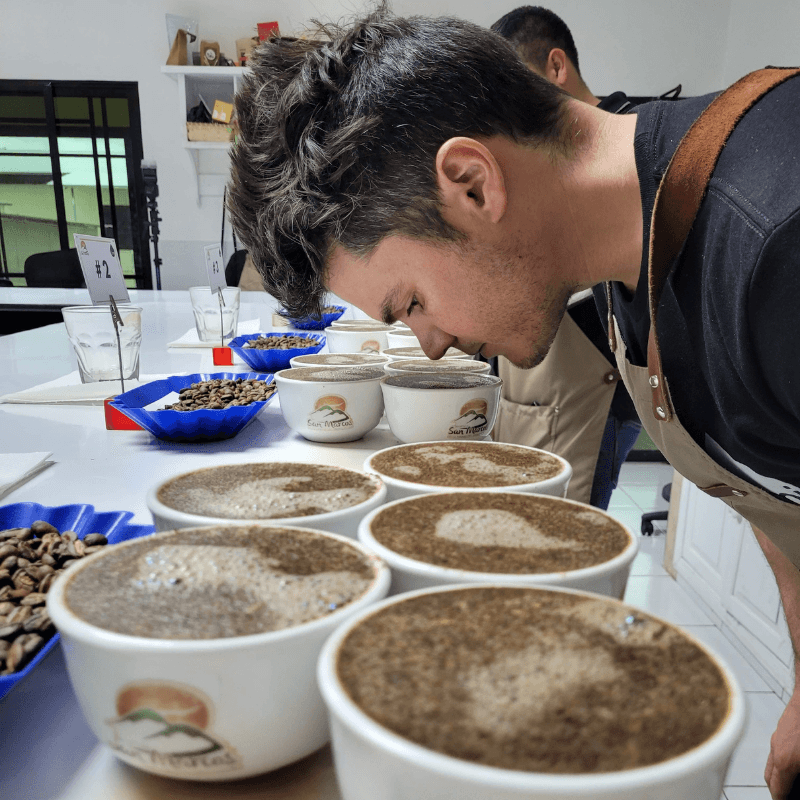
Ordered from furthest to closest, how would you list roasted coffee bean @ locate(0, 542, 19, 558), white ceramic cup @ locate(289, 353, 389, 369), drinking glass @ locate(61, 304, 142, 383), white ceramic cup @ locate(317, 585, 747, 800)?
1. drinking glass @ locate(61, 304, 142, 383)
2. white ceramic cup @ locate(289, 353, 389, 369)
3. roasted coffee bean @ locate(0, 542, 19, 558)
4. white ceramic cup @ locate(317, 585, 747, 800)

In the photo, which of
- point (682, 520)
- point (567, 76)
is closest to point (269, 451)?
point (567, 76)

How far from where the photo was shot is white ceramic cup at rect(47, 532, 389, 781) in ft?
1.30

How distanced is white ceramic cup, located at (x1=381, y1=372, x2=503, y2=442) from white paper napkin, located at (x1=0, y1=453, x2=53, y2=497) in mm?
542

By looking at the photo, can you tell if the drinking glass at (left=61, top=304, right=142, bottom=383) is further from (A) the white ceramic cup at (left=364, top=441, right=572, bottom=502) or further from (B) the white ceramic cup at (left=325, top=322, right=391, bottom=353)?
(A) the white ceramic cup at (left=364, top=441, right=572, bottom=502)

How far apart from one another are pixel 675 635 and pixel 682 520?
3.04 meters

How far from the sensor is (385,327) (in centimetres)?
193

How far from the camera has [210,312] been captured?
2.13 m

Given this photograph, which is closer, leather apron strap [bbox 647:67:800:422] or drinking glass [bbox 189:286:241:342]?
leather apron strap [bbox 647:67:800:422]

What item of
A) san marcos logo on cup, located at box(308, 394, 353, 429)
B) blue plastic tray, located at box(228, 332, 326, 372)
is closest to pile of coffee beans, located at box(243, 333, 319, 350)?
blue plastic tray, located at box(228, 332, 326, 372)

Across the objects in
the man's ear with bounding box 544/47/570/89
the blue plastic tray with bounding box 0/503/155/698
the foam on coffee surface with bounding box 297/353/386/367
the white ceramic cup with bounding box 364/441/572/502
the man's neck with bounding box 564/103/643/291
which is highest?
the man's ear with bounding box 544/47/570/89

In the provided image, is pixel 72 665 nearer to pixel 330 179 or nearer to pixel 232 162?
pixel 330 179

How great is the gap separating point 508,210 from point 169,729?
2.74 feet

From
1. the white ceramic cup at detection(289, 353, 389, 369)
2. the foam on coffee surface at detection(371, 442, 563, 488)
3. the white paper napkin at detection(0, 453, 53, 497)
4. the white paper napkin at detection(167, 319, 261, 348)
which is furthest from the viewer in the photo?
the white paper napkin at detection(167, 319, 261, 348)

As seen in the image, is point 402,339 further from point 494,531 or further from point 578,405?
point 494,531
